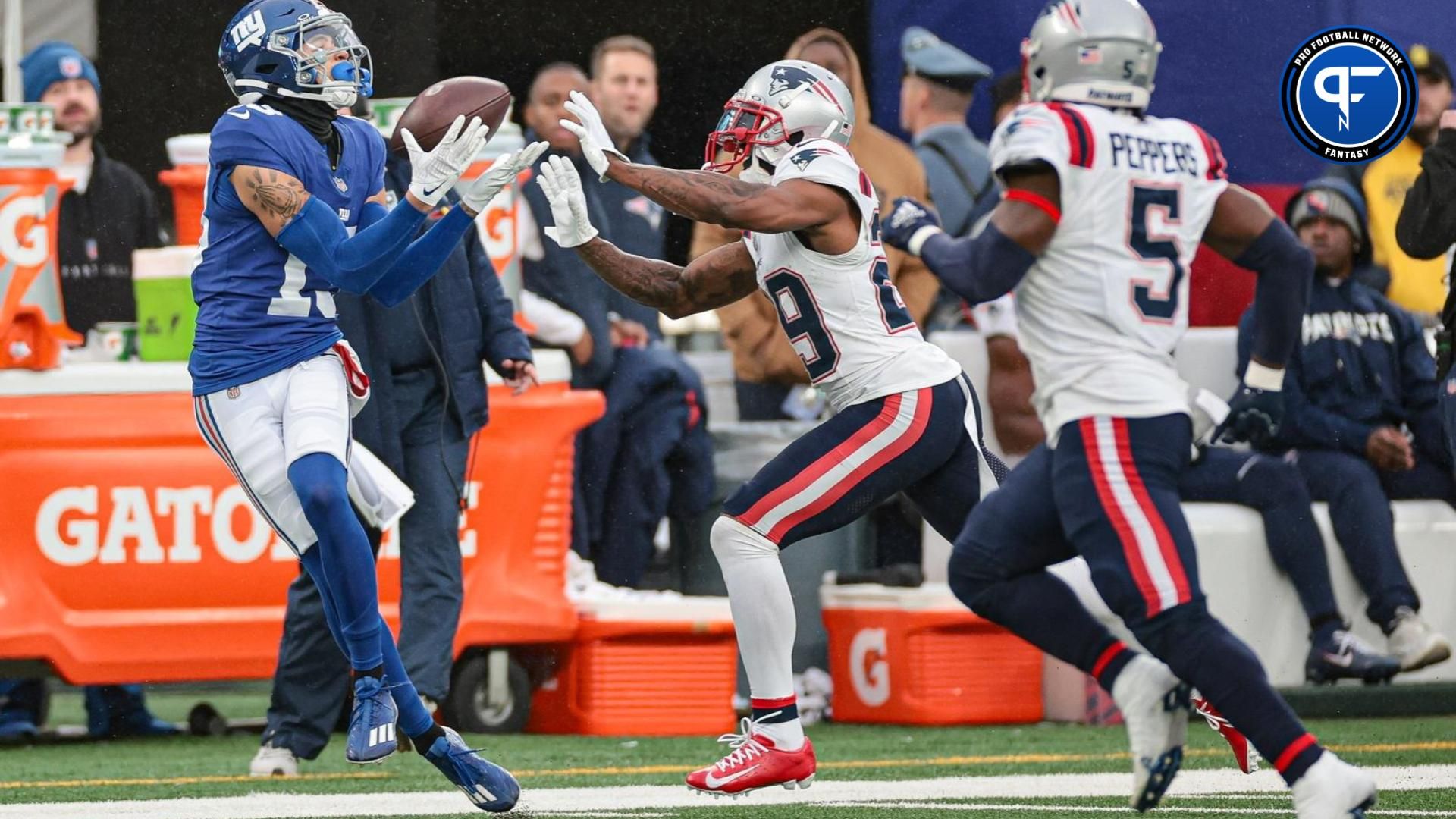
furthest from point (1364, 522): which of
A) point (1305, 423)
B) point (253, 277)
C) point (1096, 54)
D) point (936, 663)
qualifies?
point (253, 277)

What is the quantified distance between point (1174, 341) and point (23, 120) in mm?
3597

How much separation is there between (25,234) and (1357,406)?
4044 mm

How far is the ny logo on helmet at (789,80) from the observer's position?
5.24 metres

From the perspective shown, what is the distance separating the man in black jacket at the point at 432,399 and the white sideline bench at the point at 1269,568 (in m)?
1.61

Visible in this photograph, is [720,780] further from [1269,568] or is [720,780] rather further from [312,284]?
[1269,568]

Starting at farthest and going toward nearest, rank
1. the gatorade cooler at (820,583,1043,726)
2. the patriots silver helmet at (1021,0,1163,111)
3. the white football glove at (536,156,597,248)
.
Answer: the gatorade cooler at (820,583,1043,726)
the white football glove at (536,156,597,248)
the patriots silver helmet at (1021,0,1163,111)

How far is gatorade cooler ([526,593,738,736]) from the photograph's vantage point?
6.99 meters

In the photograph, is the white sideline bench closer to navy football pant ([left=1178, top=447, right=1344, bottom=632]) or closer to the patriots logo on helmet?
navy football pant ([left=1178, top=447, right=1344, bottom=632])

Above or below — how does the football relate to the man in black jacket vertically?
above

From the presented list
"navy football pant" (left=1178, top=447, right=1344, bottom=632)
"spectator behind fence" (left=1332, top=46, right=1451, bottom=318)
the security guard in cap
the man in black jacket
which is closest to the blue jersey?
the man in black jacket

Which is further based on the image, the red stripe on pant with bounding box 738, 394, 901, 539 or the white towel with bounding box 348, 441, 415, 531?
the white towel with bounding box 348, 441, 415, 531

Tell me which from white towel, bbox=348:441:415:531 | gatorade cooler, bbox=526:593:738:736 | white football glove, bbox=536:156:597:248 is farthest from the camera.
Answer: gatorade cooler, bbox=526:593:738:736

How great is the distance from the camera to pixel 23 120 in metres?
6.55

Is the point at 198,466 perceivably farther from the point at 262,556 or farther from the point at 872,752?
the point at 872,752
